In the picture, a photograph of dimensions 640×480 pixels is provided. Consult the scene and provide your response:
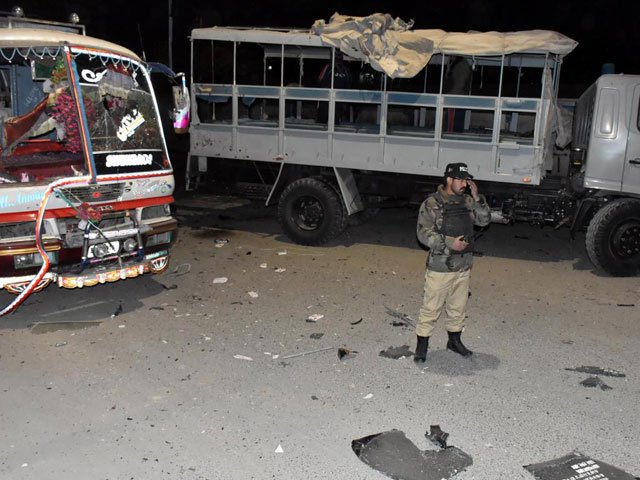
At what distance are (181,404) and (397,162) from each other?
5.07 meters

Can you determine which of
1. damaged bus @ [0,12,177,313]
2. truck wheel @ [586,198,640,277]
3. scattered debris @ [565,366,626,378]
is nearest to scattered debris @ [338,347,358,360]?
scattered debris @ [565,366,626,378]

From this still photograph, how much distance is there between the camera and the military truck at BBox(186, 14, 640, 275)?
7.71 meters

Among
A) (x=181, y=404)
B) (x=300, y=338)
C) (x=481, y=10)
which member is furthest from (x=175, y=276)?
(x=481, y=10)

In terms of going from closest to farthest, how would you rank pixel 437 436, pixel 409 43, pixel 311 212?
pixel 437 436
pixel 409 43
pixel 311 212

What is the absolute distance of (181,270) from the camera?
7605 mm

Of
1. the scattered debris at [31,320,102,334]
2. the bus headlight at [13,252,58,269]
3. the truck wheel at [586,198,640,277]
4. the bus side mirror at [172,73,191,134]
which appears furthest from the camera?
the truck wheel at [586,198,640,277]

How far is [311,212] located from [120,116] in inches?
135

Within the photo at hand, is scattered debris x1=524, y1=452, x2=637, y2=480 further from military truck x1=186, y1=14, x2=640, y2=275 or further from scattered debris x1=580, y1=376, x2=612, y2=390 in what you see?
military truck x1=186, y1=14, x2=640, y2=275

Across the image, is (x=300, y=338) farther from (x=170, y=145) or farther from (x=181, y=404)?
(x=170, y=145)

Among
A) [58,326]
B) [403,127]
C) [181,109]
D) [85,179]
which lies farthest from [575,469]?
[403,127]

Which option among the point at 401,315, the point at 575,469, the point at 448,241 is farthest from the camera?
the point at 401,315

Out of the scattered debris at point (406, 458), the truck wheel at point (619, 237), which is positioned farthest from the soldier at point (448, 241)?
the truck wheel at point (619, 237)

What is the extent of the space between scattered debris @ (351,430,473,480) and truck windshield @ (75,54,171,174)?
3.82 metres

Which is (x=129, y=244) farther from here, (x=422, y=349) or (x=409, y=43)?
(x=409, y=43)
